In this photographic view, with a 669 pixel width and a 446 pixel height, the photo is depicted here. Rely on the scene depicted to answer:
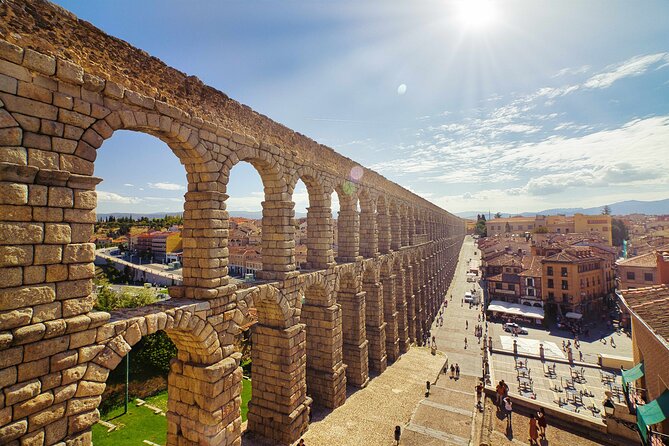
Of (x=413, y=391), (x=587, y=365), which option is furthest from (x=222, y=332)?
(x=587, y=365)

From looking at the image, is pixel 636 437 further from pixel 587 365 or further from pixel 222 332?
pixel 587 365

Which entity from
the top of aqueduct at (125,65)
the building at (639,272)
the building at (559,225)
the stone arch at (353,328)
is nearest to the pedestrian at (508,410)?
the stone arch at (353,328)

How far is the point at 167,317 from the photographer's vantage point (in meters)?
8.07

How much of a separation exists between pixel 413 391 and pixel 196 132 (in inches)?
689

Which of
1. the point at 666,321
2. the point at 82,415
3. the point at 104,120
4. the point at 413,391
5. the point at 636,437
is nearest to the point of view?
the point at 82,415

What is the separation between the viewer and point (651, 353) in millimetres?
13352

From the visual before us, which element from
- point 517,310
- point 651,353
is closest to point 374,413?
point 651,353

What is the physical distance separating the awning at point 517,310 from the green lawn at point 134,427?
1371 inches

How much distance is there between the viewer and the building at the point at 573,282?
144 ft

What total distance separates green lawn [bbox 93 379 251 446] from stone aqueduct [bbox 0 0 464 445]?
264 inches

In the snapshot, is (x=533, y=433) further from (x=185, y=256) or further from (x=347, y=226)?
(x=185, y=256)

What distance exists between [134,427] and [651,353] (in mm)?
25888

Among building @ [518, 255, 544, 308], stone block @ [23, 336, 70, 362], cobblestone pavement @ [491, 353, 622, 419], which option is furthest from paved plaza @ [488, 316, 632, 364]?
stone block @ [23, 336, 70, 362]

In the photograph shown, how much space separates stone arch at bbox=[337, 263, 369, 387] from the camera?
18.6 m
